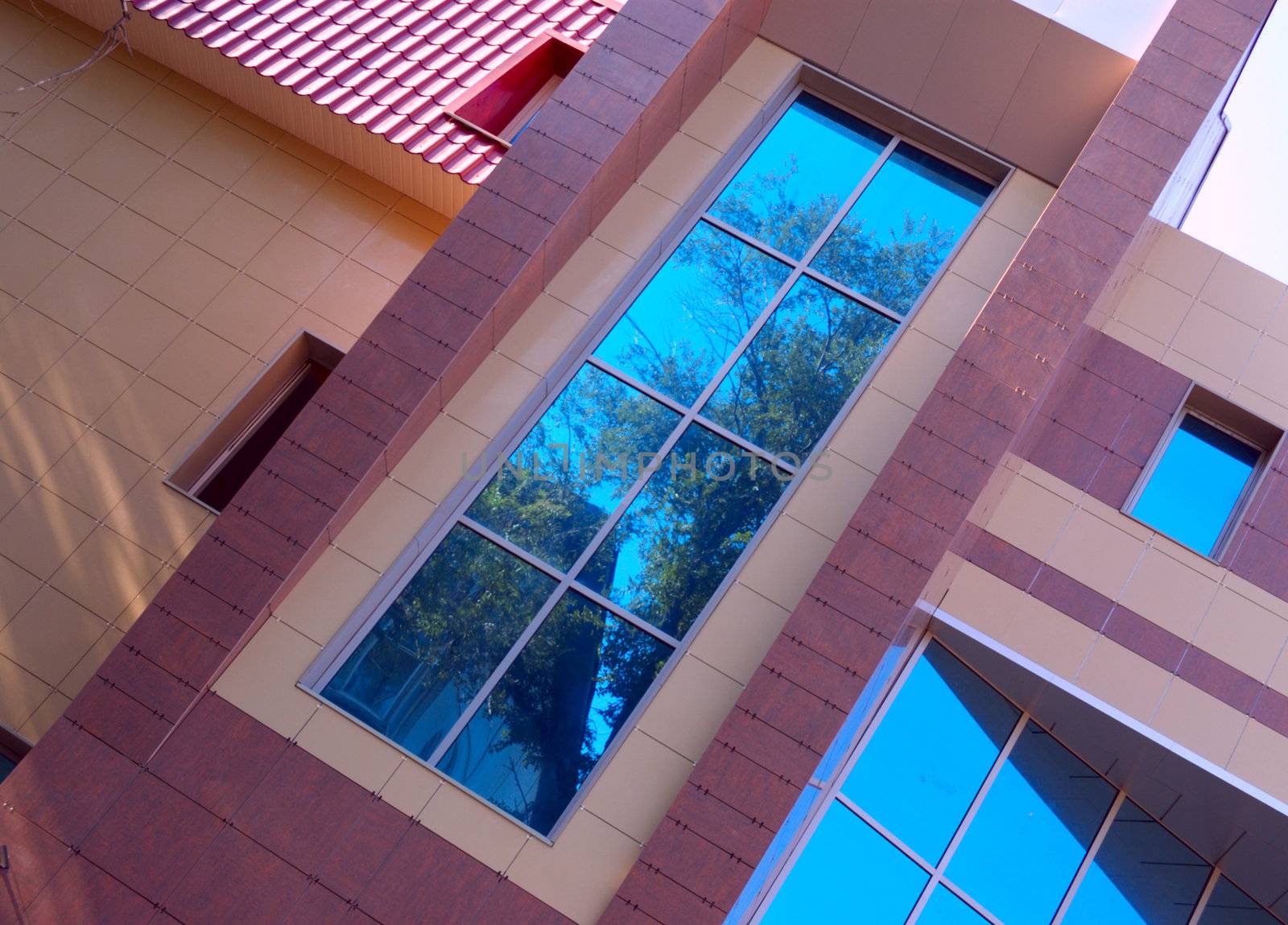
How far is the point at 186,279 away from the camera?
42.2ft

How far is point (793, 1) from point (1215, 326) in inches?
219

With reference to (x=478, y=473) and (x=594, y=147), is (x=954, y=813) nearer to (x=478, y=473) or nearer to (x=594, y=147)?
(x=478, y=473)

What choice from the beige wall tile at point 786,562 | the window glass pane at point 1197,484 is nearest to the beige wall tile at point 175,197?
the beige wall tile at point 786,562

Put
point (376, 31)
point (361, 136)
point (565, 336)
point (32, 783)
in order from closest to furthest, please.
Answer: point (32, 783), point (565, 336), point (361, 136), point (376, 31)

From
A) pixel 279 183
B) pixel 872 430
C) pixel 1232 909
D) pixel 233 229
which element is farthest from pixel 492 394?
pixel 1232 909

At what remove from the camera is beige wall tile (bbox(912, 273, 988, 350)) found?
11.5 m

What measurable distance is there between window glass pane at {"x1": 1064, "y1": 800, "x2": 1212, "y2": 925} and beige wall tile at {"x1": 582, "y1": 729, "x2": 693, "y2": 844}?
430cm

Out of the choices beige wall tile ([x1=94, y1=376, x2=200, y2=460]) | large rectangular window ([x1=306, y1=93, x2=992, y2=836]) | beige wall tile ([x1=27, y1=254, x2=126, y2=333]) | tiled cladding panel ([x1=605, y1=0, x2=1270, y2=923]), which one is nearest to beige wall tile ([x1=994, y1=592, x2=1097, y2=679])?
tiled cladding panel ([x1=605, y1=0, x2=1270, y2=923])

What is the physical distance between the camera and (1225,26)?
12117mm

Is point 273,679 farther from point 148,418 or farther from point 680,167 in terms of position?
point 680,167

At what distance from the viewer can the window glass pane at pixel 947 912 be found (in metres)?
10.6

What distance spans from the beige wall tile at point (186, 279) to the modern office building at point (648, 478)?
1.8 inches

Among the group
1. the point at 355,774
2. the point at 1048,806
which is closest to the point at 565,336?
the point at 355,774

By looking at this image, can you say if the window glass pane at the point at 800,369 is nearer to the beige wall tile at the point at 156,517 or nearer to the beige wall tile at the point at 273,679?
the beige wall tile at the point at 273,679
